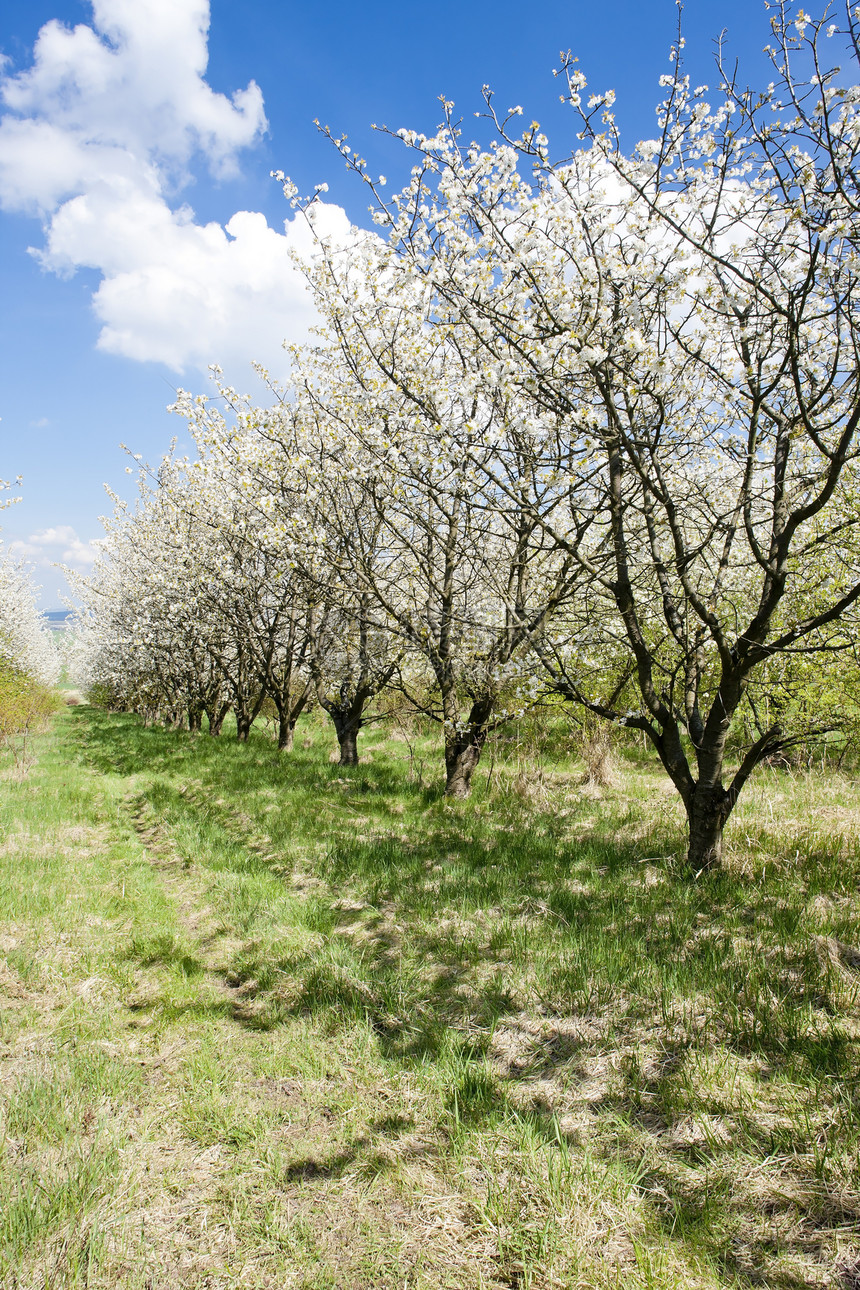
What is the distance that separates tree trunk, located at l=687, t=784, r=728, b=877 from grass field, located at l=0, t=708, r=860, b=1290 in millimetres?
223

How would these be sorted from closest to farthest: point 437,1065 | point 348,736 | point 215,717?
point 437,1065, point 348,736, point 215,717

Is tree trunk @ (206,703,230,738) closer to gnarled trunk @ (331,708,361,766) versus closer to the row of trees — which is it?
gnarled trunk @ (331,708,361,766)

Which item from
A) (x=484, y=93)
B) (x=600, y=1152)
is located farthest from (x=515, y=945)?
(x=484, y=93)

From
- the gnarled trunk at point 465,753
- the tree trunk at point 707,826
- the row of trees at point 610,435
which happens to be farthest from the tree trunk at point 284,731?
the tree trunk at point 707,826

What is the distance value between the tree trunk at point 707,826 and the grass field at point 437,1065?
223 mm

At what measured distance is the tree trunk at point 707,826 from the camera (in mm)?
5535

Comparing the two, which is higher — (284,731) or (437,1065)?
(284,731)

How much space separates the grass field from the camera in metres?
2.30

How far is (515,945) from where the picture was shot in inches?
176

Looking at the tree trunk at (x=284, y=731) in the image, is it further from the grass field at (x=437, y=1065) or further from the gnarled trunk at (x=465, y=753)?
the grass field at (x=437, y=1065)

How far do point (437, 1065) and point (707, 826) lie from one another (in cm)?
354

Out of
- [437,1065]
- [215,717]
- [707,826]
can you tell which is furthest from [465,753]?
[215,717]

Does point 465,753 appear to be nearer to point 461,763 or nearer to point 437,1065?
point 461,763

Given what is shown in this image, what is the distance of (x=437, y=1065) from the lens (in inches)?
129
